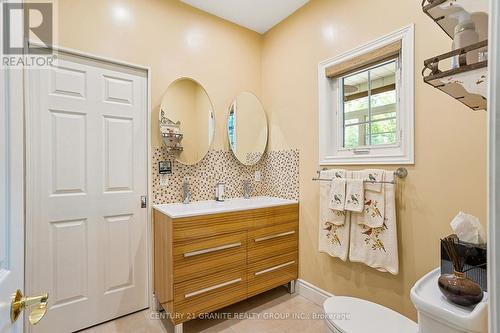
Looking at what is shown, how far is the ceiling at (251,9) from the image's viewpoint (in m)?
2.32

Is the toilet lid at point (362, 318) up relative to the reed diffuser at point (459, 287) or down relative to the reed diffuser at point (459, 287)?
down

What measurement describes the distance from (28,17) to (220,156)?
5.65ft

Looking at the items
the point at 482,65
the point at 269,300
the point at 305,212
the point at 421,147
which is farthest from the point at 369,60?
the point at 269,300

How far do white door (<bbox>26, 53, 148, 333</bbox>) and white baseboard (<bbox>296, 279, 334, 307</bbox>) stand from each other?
1.40 m

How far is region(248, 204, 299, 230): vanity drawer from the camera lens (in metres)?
2.10

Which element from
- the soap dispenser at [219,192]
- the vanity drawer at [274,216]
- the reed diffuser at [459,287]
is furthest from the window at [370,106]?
the soap dispenser at [219,192]

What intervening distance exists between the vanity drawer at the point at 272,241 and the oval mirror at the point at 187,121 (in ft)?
2.93

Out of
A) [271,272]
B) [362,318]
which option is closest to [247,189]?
[271,272]

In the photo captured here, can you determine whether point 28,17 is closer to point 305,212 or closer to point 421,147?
point 305,212

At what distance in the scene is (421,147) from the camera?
159 cm

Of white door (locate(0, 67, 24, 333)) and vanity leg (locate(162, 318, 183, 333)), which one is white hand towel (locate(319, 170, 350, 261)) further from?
white door (locate(0, 67, 24, 333))

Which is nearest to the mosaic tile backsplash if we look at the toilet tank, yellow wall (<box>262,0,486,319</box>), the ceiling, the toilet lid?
yellow wall (<box>262,0,486,319</box>)

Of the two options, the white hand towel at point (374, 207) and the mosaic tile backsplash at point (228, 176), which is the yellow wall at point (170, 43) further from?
the white hand towel at point (374, 207)

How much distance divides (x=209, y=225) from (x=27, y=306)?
4.10 feet
